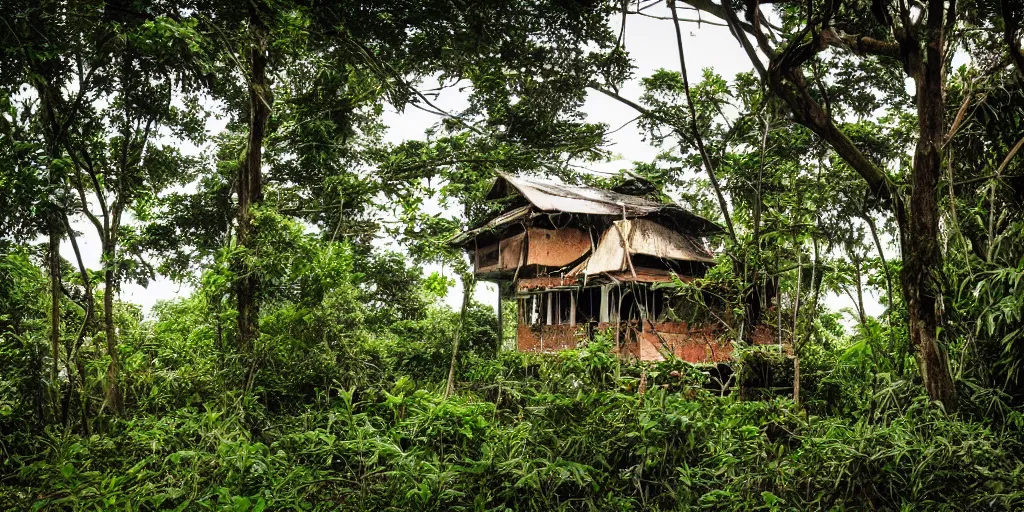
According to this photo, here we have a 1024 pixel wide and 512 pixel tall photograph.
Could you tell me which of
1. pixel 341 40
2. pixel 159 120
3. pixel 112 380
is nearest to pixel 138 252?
pixel 159 120

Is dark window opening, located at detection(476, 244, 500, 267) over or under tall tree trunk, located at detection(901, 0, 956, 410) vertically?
over

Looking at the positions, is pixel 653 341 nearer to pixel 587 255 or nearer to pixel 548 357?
pixel 587 255

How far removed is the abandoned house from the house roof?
0.02 metres

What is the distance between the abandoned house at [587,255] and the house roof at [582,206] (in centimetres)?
2

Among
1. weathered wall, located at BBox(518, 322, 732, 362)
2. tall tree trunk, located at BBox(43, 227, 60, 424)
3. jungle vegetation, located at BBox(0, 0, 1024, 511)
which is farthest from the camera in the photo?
weathered wall, located at BBox(518, 322, 732, 362)

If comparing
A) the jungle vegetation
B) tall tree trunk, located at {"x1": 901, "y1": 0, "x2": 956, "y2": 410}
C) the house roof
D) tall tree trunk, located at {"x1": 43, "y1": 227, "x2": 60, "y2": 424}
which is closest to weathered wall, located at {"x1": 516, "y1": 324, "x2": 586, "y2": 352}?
the house roof

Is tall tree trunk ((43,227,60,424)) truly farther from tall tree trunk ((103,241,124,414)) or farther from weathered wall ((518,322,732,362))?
weathered wall ((518,322,732,362))

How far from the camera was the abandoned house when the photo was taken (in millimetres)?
12336

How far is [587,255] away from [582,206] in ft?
3.92

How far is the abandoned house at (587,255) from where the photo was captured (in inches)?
486

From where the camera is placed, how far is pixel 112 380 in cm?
611

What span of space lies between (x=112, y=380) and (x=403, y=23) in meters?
4.31

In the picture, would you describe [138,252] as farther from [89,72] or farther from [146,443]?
[146,443]

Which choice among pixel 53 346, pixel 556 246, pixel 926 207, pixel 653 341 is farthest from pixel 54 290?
pixel 556 246
